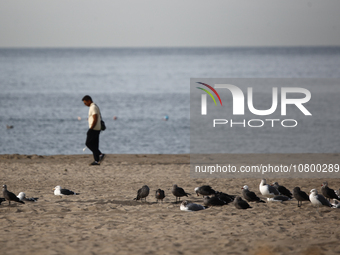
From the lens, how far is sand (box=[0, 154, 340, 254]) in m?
7.06

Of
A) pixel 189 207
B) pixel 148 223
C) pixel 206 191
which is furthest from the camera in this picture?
pixel 206 191

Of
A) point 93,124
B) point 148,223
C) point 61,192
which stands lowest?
point 148,223

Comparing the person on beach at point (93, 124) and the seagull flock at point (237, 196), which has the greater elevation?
the person on beach at point (93, 124)

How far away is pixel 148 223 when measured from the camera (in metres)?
8.50

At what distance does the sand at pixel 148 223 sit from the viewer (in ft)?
23.2

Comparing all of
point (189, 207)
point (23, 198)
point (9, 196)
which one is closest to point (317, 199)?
point (189, 207)

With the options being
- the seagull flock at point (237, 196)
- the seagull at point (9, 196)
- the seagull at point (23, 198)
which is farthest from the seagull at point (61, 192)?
the seagull at point (9, 196)

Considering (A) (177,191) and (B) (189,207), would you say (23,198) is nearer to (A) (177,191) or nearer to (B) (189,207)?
(A) (177,191)

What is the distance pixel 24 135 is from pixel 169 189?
19.1 meters

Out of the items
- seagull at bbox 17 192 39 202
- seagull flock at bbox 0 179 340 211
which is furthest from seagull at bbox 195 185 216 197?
seagull at bbox 17 192 39 202

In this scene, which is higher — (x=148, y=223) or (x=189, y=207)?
(x=189, y=207)

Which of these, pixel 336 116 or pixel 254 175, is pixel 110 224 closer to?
pixel 254 175

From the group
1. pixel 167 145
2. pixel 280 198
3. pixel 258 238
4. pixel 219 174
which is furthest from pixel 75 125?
pixel 258 238

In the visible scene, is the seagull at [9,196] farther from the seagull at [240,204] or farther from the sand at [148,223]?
the seagull at [240,204]
